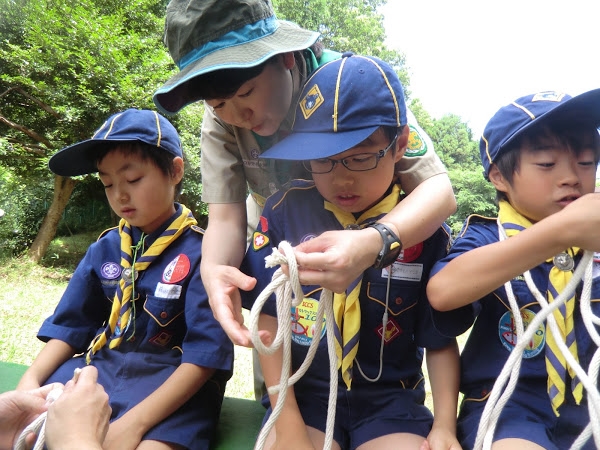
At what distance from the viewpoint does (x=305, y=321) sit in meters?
1.33

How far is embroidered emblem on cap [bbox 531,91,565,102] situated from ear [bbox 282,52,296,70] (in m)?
0.66

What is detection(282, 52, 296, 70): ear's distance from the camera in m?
1.29

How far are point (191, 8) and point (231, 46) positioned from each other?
0.15 metres

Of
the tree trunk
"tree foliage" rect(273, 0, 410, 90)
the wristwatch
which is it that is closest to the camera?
the wristwatch

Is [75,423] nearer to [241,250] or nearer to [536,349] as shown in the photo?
[241,250]

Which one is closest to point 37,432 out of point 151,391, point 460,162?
point 151,391

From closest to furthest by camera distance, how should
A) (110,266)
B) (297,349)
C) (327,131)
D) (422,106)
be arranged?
(327,131)
(297,349)
(110,266)
(422,106)

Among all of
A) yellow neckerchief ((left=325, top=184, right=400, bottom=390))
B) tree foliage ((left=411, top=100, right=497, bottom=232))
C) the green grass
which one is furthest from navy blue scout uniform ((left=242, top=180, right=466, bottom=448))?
tree foliage ((left=411, top=100, right=497, bottom=232))

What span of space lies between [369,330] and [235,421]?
2.05ft

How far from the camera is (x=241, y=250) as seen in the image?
1.49 meters

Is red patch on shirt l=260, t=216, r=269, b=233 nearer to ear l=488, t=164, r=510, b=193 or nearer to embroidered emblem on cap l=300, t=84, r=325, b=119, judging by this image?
embroidered emblem on cap l=300, t=84, r=325, b=119

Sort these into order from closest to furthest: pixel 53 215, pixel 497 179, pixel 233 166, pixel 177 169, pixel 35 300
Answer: pixel 497 179, pixel 233 166, pixel 177 169, pixel 35 300, pixel 53 215

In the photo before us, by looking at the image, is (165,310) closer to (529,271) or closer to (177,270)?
(177,270)

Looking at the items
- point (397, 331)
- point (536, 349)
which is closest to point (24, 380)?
point (397, 331)
